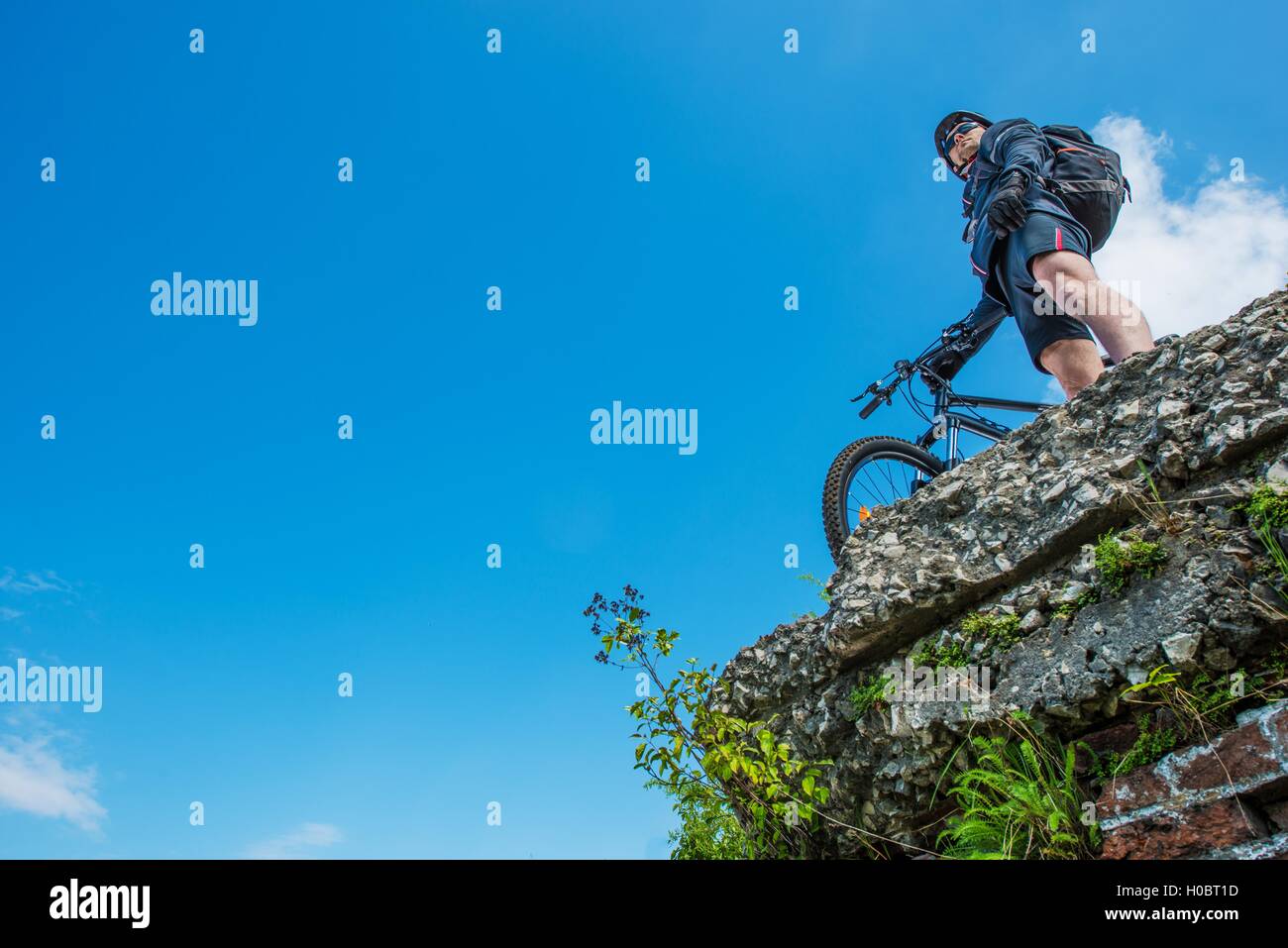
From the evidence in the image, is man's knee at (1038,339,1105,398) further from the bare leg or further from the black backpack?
the black backpack

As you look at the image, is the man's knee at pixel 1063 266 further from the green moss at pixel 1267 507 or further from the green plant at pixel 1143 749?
the green plant at pixel 1143 749

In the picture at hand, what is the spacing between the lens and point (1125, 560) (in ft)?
11.3

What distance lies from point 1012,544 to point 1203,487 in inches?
31.8

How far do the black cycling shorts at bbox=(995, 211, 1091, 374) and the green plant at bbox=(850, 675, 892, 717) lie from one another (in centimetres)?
250

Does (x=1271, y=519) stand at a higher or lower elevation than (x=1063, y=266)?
lower

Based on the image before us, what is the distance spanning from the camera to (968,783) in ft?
12.0

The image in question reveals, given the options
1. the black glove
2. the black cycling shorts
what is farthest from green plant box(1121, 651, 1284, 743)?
the black glove

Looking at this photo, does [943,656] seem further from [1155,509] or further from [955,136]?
[955,136]

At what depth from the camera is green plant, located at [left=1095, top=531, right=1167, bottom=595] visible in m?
3.40

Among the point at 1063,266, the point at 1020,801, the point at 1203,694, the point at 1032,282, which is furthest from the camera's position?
the point at 1032,282

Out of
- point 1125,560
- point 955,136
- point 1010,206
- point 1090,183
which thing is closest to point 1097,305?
point 1010,206

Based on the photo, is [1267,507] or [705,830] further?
[705,830]

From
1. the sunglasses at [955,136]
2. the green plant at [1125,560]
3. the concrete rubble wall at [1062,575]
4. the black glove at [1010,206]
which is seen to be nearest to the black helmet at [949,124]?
the sunglasses at [955,136]

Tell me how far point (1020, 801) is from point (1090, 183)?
432cm
